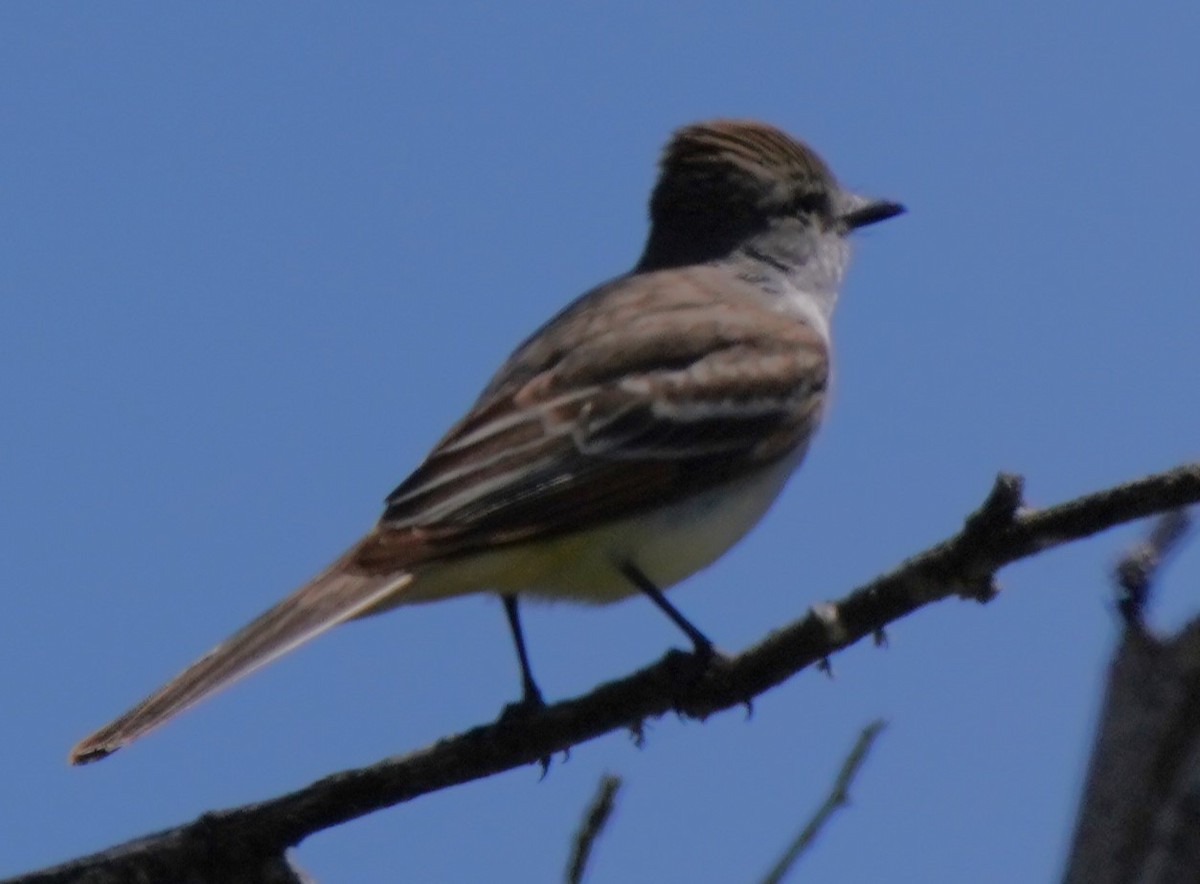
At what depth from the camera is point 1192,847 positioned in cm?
208

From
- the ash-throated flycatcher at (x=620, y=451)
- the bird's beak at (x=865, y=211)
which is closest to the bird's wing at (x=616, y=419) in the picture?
the ash-throated flycatcher at (x=620, y=451)

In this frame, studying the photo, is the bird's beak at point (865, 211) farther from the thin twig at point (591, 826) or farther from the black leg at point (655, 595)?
the thin twig at point (591, 826)

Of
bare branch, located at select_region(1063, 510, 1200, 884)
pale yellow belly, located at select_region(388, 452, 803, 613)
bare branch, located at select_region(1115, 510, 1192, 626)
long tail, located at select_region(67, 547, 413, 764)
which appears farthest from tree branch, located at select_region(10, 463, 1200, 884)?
bare branch, located at select_region(1063, 510, 1200, 884)

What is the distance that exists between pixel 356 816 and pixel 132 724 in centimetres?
78

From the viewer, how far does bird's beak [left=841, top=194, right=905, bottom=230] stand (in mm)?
9758

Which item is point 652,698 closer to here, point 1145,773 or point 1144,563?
point 1144,563

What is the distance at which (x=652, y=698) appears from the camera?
5523 millimetres

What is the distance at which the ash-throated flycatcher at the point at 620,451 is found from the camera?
6367mm

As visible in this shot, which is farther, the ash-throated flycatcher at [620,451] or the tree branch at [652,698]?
the ash-throated flycatcher at [620,451]

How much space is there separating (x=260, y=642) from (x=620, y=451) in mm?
1938

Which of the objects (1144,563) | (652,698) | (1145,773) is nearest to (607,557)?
(652,698)

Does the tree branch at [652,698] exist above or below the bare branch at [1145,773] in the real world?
above

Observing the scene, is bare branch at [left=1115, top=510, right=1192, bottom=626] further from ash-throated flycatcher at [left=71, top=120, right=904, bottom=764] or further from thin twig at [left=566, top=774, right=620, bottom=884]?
ash-throated flycatcher at [left=71, top=120, right=904, bottom=764]

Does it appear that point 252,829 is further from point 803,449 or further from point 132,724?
point 803,449
